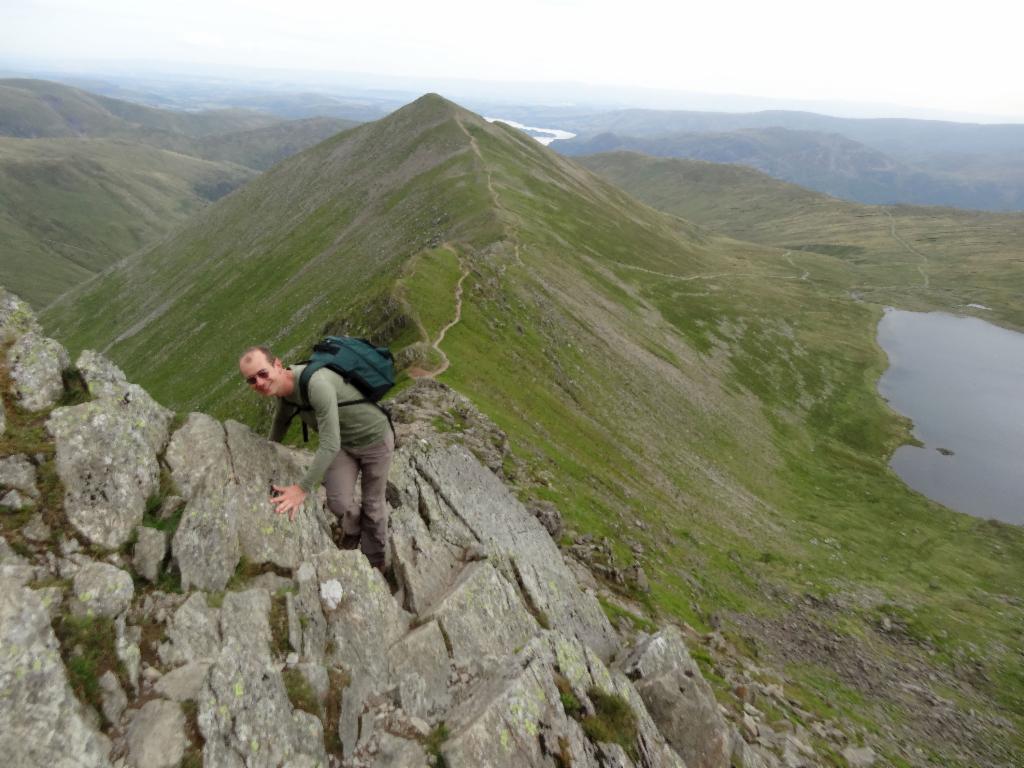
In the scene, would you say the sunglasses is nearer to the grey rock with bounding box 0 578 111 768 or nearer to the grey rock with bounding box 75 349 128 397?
the grey rock with bounding box 75 349 128 397

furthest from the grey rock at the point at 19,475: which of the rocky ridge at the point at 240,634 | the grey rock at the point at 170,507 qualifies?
the grey rock at the point at 170,507

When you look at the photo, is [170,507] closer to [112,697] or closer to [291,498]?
[291,498]

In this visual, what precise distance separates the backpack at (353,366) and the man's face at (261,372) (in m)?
0.56

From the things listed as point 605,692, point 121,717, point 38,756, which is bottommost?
point 605,692

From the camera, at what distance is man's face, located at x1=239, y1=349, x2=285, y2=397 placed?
11883 millimetres

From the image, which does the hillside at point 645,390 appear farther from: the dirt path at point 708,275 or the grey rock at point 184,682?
the grey rock at point 184,682

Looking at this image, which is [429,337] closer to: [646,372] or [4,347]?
[4,347]

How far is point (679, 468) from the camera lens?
56969mm

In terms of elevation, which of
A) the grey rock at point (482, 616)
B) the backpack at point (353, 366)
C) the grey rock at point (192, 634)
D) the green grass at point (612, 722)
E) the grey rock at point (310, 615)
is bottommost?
the green grass at point (612, 722)

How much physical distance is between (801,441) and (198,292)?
128691 millimetres

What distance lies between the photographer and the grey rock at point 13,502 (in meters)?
10.6

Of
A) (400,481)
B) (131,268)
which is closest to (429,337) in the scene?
(400,481)

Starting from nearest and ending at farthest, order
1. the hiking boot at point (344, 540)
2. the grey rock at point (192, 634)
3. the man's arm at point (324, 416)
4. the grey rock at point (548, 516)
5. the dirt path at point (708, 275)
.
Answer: the grey rock at point (192, 634) → the man's arm at point (324, 416) → the hiking boot at point (344, 540) → the grey rock at point (548, 516) → the dirt path at point (708, 275)

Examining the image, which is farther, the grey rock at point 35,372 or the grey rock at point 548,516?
the grey rock at point 548,516
